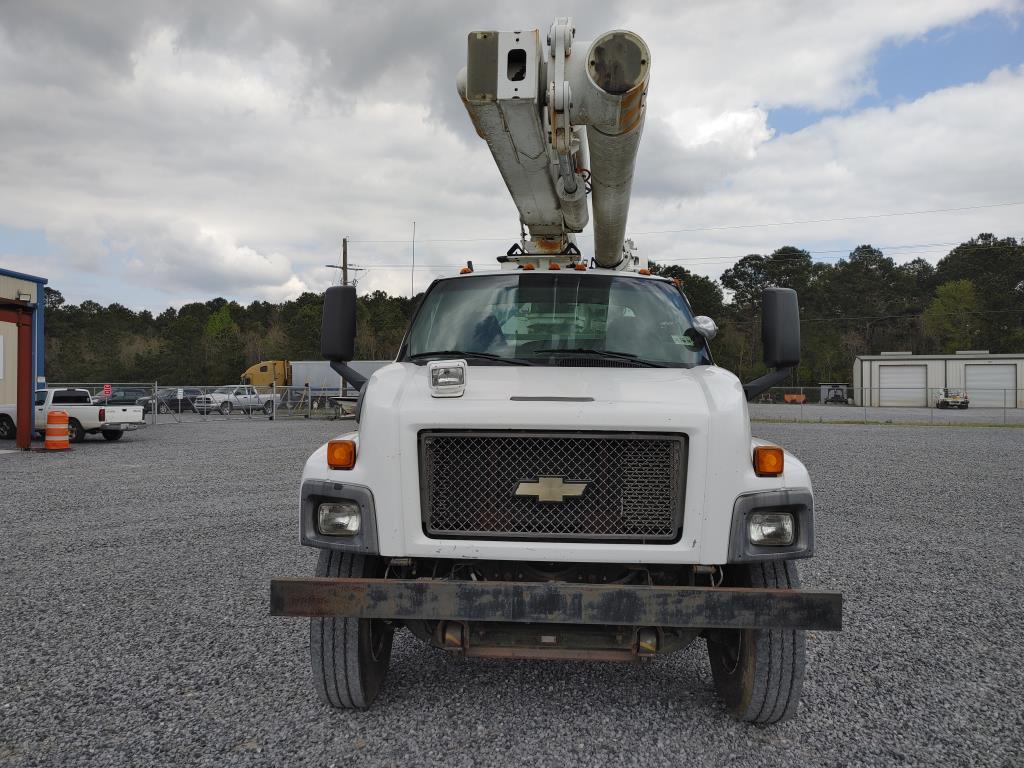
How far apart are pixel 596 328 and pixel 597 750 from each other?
205 centimetres

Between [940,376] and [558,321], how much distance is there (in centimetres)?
5940

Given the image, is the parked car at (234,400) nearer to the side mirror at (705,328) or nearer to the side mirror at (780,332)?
the side mirror at (705,328)

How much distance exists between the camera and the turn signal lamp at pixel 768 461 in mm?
3002

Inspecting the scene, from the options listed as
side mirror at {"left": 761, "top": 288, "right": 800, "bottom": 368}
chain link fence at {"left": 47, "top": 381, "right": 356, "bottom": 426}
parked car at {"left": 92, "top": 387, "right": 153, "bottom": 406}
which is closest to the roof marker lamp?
side mirror at {"left": 761, "top": 288, "right": 800, "bottom": 368}

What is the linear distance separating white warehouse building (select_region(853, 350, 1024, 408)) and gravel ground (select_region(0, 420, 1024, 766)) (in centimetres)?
4943

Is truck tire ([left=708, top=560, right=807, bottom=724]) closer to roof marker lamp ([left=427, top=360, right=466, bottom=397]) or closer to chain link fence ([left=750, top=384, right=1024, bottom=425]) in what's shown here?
roof marker lamp ([left=427, top=360, right=466, bottom=397])

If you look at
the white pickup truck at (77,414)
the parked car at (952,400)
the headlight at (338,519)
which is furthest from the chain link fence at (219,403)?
the parked car at (952,400)

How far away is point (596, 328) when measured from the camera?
4.03 m

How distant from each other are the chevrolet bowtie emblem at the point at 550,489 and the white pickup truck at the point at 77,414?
19267 millimetres

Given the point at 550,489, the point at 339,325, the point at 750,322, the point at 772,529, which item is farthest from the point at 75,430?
the point at 750,322

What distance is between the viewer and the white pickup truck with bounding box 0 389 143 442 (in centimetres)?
1898

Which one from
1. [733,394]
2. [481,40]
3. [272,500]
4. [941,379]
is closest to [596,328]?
[733,394]

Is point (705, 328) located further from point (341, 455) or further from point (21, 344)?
point (21, 344)

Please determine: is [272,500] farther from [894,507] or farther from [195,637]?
[894,507]
